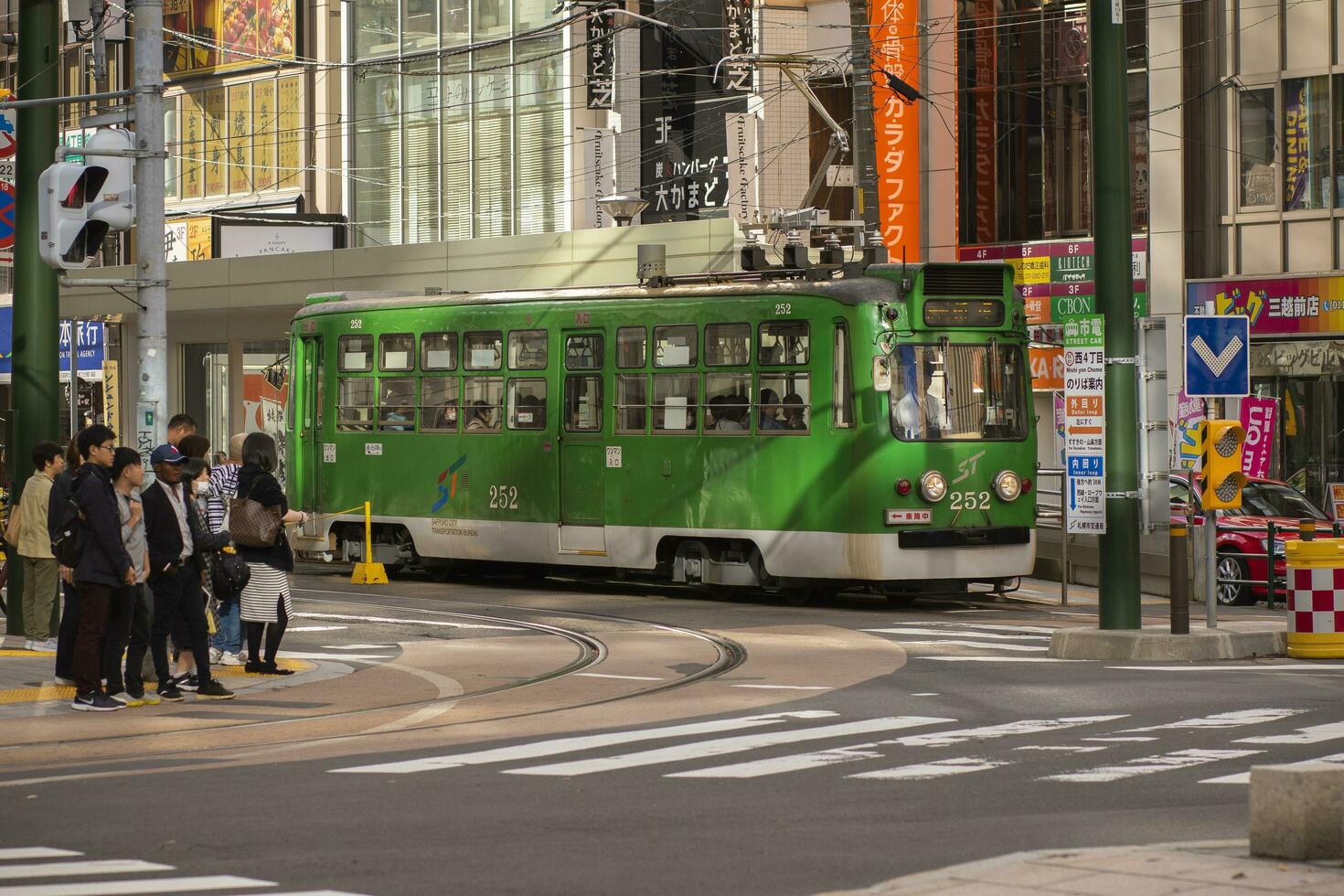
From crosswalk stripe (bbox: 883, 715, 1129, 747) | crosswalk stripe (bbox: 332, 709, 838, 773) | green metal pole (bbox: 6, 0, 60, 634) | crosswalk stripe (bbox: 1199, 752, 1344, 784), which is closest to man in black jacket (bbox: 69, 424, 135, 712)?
crosswalk stripe (bbox: 332, 709, 838, 773)

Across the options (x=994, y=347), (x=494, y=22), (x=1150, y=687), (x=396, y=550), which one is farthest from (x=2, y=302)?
(x=1150, y=687)

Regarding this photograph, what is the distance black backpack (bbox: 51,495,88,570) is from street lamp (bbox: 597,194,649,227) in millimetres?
23880

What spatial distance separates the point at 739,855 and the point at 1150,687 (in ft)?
22.2

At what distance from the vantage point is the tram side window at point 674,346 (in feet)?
73.6

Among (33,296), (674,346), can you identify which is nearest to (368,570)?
(674,346)

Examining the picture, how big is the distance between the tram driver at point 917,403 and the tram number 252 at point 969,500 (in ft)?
2.09

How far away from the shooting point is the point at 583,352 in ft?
77.2

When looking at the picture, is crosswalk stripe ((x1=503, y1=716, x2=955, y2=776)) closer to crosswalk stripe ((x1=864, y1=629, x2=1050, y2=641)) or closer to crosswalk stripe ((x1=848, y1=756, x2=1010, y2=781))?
crosswalk stripe ((x1=848, y1=756, x2=1010, y2=781))

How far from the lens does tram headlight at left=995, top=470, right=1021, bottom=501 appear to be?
21422mm

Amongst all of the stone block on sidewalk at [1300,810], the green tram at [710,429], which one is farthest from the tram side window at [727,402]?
the stone block on sidewalk at [1300,810]

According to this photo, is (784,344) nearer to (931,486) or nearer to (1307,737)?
(931,486)

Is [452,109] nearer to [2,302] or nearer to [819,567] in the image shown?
[2,302]

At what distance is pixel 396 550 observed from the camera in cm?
2602

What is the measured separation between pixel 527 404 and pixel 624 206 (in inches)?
553
